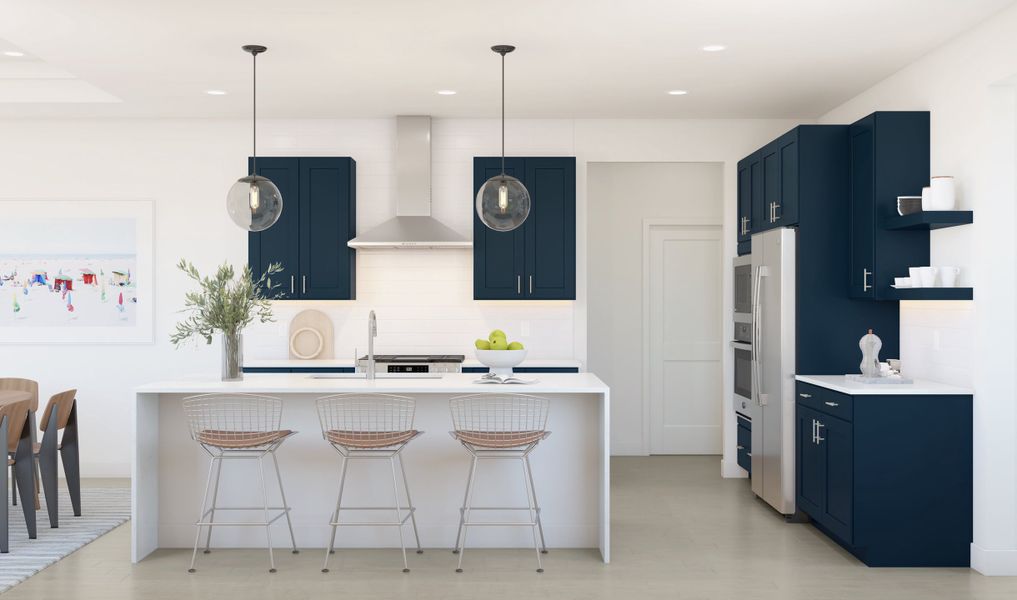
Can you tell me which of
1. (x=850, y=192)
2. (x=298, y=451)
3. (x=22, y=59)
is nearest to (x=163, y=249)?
(x=22, y=59)

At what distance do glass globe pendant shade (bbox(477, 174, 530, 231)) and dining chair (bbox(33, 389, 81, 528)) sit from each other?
117 inches

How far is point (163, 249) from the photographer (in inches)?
280

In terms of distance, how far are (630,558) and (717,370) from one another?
3.58 m

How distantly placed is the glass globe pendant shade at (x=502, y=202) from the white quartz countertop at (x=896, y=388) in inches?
79.6

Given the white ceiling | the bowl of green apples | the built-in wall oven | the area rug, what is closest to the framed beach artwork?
the white ceiling

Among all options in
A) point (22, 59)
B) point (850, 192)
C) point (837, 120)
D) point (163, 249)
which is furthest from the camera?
point (163, 249)

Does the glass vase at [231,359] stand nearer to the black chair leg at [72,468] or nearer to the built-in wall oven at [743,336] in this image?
the black chair leg at [72,468]

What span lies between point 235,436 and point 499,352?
152cm

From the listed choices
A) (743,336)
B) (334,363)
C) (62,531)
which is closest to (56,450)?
(62,531)

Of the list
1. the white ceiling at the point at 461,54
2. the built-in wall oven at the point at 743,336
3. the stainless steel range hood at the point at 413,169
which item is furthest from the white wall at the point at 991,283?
the stainless steel range hood at the point at 413,169

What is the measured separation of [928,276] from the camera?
4781 millimetres

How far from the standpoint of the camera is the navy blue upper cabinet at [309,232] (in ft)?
22.4

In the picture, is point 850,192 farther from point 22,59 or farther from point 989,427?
point 22,59

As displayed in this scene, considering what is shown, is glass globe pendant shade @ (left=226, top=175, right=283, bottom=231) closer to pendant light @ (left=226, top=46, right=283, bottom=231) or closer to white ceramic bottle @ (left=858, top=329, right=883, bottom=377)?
pendant light @ (left=226, top=46, right=283, bottom=231)
